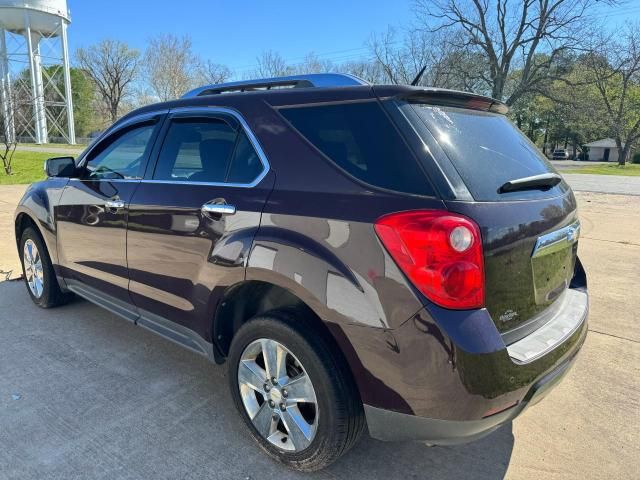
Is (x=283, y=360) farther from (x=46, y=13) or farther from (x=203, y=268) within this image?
(x=46, y=13)

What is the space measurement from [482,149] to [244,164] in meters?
1.20

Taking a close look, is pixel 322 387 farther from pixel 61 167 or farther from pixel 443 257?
pixel 61 167

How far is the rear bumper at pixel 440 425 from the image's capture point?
1.91m

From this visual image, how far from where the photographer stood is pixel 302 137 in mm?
2328

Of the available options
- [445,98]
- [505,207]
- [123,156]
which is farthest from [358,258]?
[123,156]

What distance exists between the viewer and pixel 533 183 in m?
2.29

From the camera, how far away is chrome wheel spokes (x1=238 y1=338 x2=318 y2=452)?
7.44ft

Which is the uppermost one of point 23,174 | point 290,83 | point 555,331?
point 290,83

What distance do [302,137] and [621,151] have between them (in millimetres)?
60412

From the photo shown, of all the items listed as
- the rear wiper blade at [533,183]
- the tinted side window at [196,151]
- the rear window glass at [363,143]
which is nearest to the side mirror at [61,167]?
the tinted side window at [196,151]

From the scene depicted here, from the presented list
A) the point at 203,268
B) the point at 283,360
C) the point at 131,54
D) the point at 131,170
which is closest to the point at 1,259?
A: the point at 131,170

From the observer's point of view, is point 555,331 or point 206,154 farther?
point 206,154

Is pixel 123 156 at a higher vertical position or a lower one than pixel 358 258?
higher

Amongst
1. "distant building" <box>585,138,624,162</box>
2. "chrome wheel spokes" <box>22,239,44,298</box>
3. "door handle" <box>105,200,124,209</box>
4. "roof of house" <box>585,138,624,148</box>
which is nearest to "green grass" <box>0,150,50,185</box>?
"chrome wheel spokes" <box>22,239,44,298</box>
